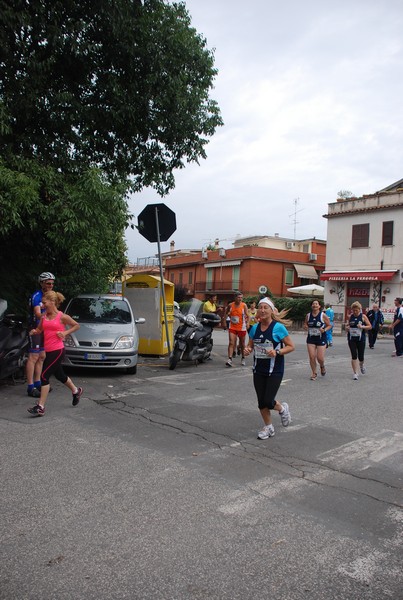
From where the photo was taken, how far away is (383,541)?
3.37 metres

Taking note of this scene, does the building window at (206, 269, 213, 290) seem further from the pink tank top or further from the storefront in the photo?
the pink tank top

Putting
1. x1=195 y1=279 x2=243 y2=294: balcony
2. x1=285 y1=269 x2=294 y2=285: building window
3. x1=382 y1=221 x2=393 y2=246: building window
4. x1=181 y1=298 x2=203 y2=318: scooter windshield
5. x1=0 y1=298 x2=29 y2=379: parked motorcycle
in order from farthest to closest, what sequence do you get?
x1=195 y1=279 x2=243 y2=294: balcony
x1=285 y1=269 x2=294 y2=285: building window
x1=382 y1=221 x2=393 y2=246: building window
x1=181 y1=298 x2=203 y2=318: scooter windshield
x1=0 y1=298 x2=29 y2=379: parked motorcycle

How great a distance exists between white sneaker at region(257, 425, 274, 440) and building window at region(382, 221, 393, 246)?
30.5 metres

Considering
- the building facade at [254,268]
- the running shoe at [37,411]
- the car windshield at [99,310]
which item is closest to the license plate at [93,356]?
the car windshield at [99,310]

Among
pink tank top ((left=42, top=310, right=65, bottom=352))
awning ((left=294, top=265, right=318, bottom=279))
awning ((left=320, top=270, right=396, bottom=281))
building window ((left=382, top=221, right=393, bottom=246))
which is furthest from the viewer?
awning ((left=294, top=265, right=318, bottom=279))

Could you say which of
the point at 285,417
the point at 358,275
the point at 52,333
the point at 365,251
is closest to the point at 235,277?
the point at 365,251

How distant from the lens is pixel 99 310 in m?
10.8

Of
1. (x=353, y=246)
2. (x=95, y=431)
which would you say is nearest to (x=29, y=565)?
(x=95, y=431)

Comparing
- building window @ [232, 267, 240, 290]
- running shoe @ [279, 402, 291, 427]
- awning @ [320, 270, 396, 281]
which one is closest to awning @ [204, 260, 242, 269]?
building window @ [232, 267, 240, 290]

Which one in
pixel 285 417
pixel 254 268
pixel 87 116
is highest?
pixel 87 116

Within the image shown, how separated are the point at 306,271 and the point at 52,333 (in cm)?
4575

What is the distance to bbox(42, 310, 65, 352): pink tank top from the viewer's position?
6.73 meters

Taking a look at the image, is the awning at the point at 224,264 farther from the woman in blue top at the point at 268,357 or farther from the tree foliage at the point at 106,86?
the woman in blue top at the point at 268,357

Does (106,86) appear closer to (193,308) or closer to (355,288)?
(193,308)
